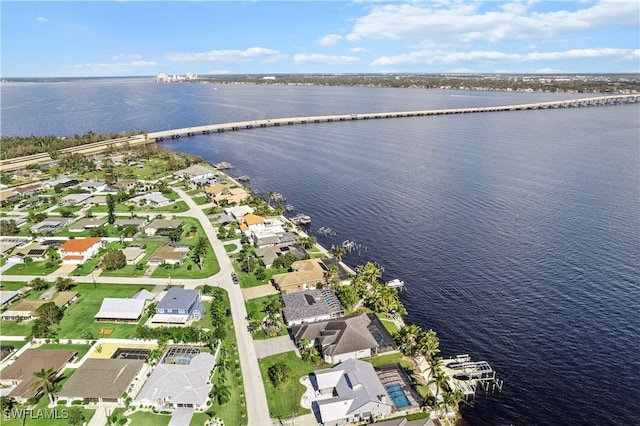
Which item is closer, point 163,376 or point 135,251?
point 163,376

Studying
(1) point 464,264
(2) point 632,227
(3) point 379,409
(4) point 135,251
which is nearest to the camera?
(3) point 379,409

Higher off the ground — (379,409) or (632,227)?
(632,227)

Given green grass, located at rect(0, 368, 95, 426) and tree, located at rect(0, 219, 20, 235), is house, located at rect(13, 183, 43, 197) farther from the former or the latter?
green grass, located at rect(0, 368, 95, 426)

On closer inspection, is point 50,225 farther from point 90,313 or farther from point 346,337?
point 346,337

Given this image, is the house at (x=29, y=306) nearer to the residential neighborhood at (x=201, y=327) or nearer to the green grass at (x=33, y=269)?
the residential neighborhood at (x=201, y=327)

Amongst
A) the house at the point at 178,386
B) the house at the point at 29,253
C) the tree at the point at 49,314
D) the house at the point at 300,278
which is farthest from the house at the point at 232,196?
the house at the point at 178,386

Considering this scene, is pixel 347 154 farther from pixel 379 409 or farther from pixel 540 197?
pixel 379 409

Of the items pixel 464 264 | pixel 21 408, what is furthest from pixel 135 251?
pixel 464 264
